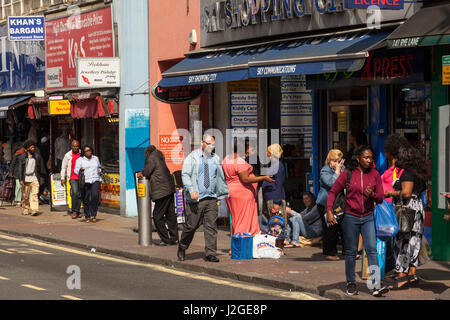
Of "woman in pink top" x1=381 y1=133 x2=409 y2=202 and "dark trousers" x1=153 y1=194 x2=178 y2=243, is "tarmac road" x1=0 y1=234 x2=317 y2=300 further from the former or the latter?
"woman in pink top" x1=381 y1=133 x2=409 y2=202

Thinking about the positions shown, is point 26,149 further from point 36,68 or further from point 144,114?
point 36,68

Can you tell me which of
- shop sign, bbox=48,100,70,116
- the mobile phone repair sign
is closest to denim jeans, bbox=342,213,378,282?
shop sign, bbox=48,100,70,116

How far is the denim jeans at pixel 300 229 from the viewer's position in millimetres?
15852

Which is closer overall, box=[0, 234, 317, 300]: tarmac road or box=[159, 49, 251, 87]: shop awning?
box=[0, 234, 317, 300]: tarmac road

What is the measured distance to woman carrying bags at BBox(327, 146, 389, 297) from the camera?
416 inches

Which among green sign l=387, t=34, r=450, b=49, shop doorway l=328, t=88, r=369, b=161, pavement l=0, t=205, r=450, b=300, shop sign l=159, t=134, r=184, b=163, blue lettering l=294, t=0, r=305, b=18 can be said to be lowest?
pavement l=0, t=205, r=450, b=300

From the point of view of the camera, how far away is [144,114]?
22.2 metres

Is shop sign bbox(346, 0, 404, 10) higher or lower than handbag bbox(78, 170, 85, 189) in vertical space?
higher

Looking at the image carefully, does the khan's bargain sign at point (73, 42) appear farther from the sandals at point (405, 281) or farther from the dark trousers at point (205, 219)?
the sandals at point (405, 281)

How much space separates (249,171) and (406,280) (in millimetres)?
4151

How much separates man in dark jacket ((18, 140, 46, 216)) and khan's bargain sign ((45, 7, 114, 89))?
267 centimetres

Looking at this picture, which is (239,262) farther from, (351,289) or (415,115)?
(415,115)

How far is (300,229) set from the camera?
16000 mm

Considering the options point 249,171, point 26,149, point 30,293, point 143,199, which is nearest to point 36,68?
point 26,149
